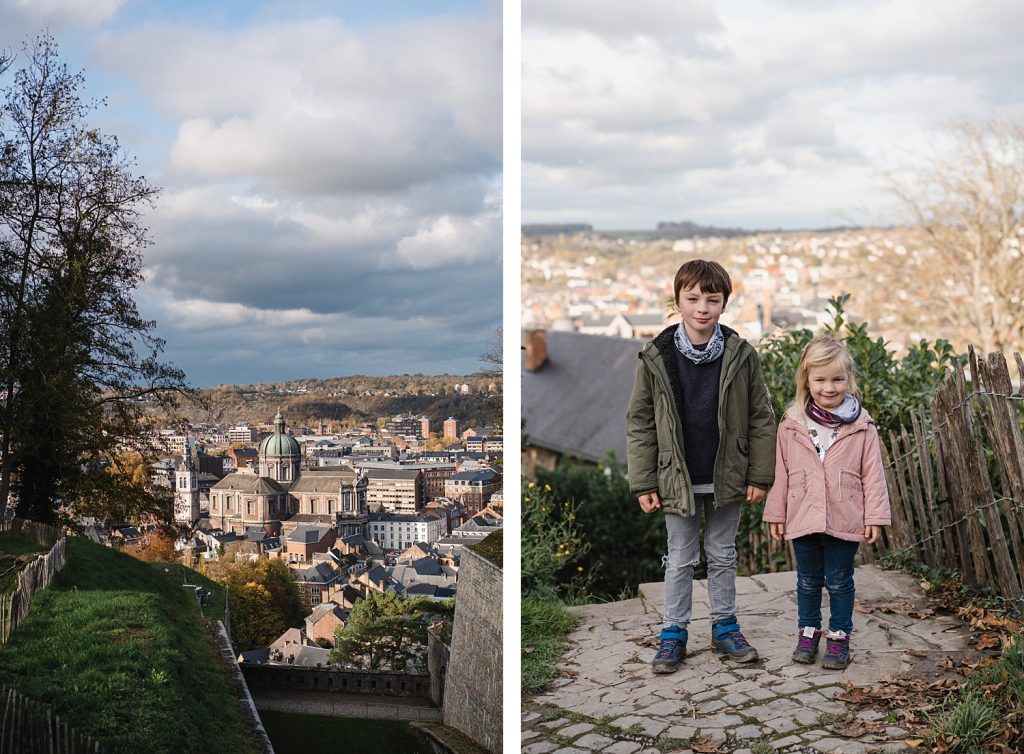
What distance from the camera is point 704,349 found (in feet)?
11.4

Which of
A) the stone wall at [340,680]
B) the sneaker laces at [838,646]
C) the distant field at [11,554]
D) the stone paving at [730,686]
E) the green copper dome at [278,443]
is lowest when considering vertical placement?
the stone paving at [730,686]

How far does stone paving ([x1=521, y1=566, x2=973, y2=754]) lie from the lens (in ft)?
9.97

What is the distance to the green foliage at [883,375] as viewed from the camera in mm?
4926

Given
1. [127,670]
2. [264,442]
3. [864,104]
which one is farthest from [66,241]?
[864,104]

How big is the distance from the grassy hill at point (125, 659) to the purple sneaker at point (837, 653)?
1989 millimetres

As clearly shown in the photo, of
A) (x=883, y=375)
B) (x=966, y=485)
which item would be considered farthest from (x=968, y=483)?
(x=883, y=375)

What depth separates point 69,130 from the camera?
105 inches

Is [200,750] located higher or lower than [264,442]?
lower

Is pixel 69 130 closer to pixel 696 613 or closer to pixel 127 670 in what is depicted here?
pixel 127 670

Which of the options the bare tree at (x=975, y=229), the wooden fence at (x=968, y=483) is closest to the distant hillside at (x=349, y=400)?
the wooden fence at (x=968, y=483)

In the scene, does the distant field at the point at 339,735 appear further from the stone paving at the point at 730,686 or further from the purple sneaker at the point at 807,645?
the purple sneaker at the point at 807,645

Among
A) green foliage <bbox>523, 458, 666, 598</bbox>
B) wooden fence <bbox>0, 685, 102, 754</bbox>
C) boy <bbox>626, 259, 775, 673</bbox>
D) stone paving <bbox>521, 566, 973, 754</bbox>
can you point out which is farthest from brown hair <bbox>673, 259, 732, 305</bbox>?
green foliage <bbox>523, 458, 666, 598</bbox>

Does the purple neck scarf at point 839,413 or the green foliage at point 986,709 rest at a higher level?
the purple neck scarf at point 839,413

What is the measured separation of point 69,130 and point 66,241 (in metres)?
0.30
